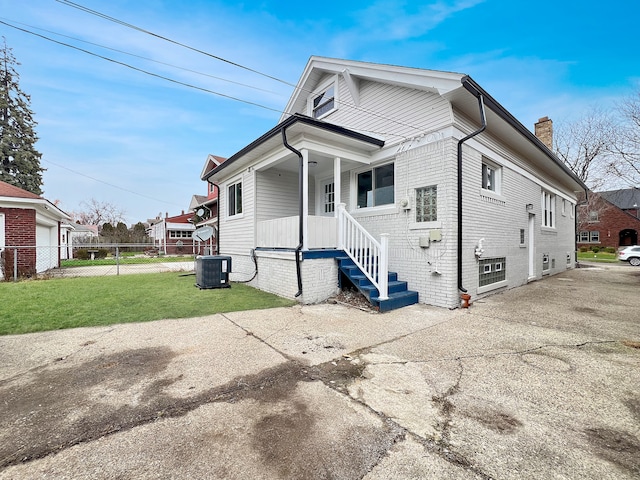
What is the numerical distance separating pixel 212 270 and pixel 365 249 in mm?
4310

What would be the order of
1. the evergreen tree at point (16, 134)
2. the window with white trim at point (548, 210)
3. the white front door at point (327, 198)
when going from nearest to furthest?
the white front door at point (327, 198)
the window with white trim at point (548, 210)
the evergreen tree at point (16, 134)

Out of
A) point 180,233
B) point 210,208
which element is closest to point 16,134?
point 180,233

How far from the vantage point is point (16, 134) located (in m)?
24.3

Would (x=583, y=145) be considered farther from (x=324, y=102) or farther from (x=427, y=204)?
(x=427, y=204)

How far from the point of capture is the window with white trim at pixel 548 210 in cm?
1140

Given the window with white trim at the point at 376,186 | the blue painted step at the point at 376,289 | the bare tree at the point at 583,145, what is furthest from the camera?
the bare tree at the point at 583,145

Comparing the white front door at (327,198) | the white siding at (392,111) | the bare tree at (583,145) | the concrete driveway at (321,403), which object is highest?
the bare tree at (583,145)

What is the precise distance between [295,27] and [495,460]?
423 inches

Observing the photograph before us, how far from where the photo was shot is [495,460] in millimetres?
1790

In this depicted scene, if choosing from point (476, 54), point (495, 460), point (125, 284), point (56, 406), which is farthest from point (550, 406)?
point (476, 54)

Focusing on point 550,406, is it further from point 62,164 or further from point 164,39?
point 62,164

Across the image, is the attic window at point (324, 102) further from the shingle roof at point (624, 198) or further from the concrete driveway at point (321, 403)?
the shingle roof at point (624, 198)

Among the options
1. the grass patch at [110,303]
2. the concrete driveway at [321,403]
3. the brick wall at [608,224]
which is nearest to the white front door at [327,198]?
the grass patch at [110,303]

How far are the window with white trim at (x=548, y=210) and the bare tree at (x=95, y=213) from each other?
52011 millimetres
